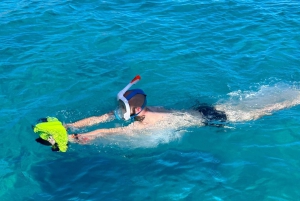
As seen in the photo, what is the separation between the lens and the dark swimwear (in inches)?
296

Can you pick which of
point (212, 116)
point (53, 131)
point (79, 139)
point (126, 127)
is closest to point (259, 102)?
point (212, 116)

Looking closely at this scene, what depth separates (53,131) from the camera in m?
6.10

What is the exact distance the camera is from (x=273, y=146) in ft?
→ 23.4

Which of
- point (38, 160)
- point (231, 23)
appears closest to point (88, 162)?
point (38, 160)

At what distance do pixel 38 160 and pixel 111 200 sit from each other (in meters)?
1.86

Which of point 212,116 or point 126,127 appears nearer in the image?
point 126,127

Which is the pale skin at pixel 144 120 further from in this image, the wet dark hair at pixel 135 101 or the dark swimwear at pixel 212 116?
the dark swimwear at pixel 212 116

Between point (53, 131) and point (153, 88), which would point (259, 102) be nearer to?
point (153, 88)

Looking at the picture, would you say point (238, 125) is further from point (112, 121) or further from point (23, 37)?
point (23, 37)

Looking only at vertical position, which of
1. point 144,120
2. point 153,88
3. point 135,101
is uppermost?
point 135,101

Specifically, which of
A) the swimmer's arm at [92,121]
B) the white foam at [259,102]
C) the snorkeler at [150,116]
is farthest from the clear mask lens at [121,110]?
the white foam at [259,102]

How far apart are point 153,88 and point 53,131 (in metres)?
3.52

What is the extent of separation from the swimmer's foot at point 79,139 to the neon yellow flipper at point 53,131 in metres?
0.44

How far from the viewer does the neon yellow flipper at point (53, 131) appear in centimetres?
610
